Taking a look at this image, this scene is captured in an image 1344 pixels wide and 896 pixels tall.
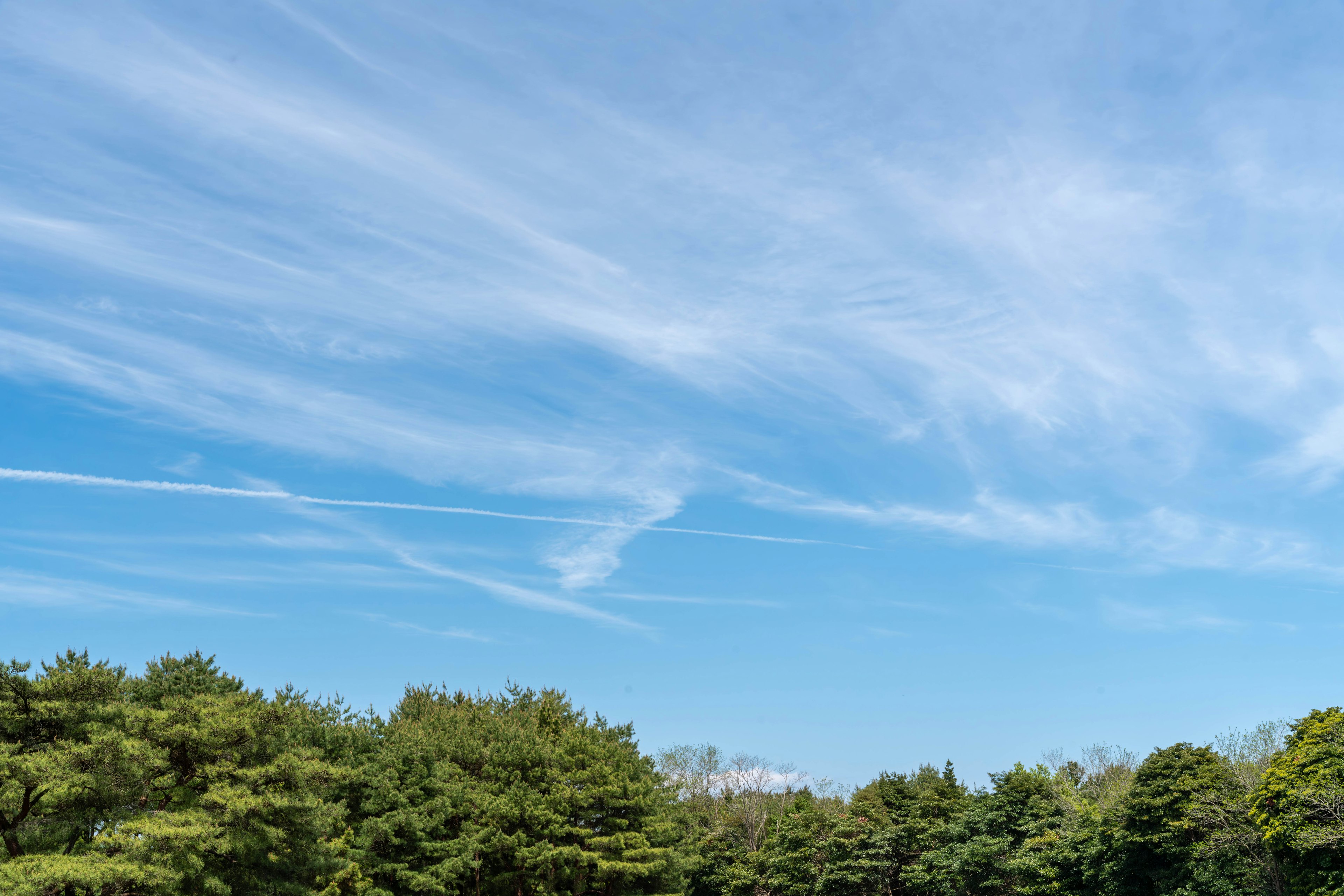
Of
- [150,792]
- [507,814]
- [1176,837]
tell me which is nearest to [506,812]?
[507,814]

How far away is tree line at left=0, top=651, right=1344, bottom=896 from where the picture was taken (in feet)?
88.7

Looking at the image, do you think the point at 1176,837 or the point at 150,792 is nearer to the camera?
the point at 150,792

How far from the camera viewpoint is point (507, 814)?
43000mm

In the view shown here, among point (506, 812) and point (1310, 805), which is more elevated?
point (1310, 805)

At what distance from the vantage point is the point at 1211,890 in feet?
129

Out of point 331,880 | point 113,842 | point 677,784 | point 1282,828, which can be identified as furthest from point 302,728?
point 1282,828

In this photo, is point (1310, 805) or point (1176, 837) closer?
point (1310, 805)

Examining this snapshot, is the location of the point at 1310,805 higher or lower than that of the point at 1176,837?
higher

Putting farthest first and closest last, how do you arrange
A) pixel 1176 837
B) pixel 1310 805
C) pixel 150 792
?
pixel 1176 837, pixel 1310 805, pixel 150 792

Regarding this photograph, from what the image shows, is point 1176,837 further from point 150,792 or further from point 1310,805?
point 150,792

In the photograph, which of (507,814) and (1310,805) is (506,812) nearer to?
(507,814)

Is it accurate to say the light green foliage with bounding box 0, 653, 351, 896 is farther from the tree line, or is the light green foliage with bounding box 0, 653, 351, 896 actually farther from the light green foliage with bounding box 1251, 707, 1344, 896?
the light green foliage with bounding box 1251, 707, 1344, 896

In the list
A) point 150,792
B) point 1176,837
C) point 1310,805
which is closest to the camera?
point 150,792

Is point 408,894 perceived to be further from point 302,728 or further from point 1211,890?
point 1211,890
